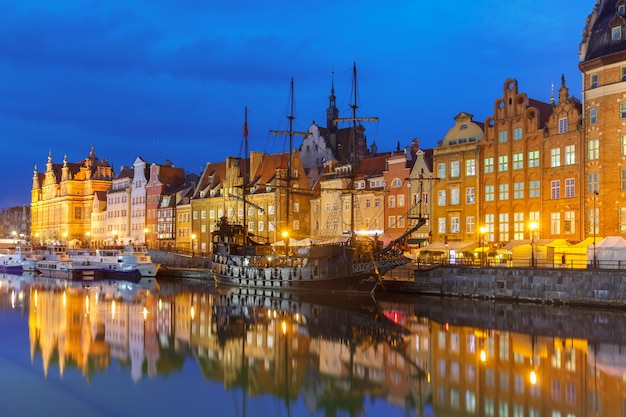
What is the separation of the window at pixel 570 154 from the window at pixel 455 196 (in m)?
11.2

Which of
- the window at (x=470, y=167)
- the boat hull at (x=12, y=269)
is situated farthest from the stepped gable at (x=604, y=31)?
the boat hull at (x=12, y=269)

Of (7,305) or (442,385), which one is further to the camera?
(7,305)

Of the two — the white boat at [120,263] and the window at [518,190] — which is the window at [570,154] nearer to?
the window at [518,190]

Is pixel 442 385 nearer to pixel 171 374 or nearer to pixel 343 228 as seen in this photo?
pixel 171 374

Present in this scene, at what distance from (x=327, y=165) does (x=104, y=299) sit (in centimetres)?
3824

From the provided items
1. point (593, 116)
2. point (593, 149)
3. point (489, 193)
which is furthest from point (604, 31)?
point (489, 193)

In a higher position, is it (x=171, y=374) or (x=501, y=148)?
(x=501, y=148)

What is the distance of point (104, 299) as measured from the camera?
52.6 m

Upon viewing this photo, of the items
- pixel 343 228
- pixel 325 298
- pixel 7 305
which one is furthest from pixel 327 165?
pixel 7 305

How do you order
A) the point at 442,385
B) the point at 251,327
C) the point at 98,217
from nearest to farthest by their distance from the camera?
1. the point at 442,385
2. the point at 251,327
3. the point at 98,217

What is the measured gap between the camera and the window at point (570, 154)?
5397 centimetres

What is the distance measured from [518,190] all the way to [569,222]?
589 cm

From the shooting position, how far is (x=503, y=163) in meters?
60.0

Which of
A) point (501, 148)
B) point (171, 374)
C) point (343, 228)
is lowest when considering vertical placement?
point (171, 374)
